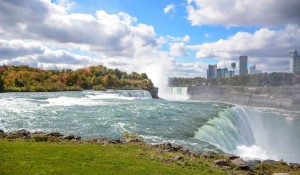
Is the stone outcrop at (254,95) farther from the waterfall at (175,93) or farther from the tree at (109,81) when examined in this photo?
the tree at (109,81)

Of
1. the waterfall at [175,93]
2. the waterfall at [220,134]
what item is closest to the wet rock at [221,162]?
the waterfall at [220,134]

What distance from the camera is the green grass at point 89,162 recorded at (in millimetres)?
10688

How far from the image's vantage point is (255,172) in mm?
15914

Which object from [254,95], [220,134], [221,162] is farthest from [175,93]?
[221,162]

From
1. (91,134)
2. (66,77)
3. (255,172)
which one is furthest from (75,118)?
(66,77)

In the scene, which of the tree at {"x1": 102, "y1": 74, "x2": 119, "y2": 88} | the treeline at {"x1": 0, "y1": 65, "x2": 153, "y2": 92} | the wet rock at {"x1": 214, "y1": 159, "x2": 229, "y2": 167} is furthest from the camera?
the tree at {"x1": 102, "y1": 74, "x2": 119, "y2": 88}

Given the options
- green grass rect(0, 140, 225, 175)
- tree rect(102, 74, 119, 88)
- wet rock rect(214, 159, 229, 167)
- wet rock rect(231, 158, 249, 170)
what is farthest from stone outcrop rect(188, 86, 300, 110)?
green grass rect(0, 140, 225, 175)

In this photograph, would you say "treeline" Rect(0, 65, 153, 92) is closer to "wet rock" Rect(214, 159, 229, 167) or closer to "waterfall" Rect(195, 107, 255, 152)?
"waterfall" Rect(195, 107, 255, 152)

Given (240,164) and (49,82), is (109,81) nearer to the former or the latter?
(49,82)

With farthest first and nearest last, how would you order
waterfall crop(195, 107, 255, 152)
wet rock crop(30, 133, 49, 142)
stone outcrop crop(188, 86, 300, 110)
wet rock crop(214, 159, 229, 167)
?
stone outcrop crop(188, 86, 300, 110)
waterfall crop(195, 107, 255, 152)
wet rock crop(30, 133, 49, 142)
wet rock crop(214, 159, 229, 167)

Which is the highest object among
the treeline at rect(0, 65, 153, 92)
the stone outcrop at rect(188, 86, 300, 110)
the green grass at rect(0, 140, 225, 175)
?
the treeline at rect(0, 65, 153, 92)

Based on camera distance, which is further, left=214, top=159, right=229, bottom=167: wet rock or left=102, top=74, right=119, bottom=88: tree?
left=102, top=74, right=119, bottom=88: tree

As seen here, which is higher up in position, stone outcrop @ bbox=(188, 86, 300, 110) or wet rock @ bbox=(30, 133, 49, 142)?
wet rock @ bbox=(30, 133, 49, 142)

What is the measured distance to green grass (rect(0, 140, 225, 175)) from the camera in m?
10.7
